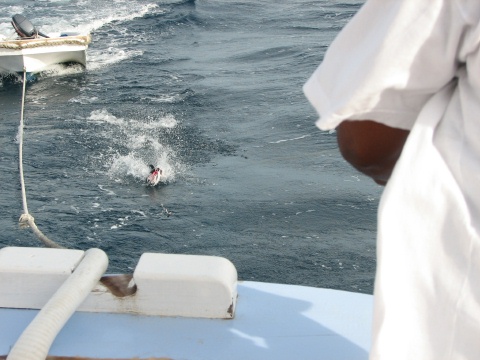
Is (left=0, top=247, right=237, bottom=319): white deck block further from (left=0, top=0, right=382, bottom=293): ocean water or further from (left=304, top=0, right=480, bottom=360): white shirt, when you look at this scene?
(left=0, top=0, right=382, bottom=293): ocean water

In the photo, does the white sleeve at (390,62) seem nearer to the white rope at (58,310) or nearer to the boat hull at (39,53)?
the white rope at (58,310)

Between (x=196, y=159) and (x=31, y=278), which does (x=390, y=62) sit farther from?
(x=196, y=159)

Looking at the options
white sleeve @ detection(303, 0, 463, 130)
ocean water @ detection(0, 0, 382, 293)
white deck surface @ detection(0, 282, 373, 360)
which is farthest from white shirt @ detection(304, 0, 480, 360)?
ocean water @ detection(0, 0, 382, 293)

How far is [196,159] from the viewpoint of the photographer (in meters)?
8.90

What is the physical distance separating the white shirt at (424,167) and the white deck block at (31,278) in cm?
165

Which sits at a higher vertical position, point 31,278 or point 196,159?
point 31,278

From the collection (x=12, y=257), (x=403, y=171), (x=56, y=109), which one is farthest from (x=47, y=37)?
(x=403, y=171)

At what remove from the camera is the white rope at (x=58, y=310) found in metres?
2.02

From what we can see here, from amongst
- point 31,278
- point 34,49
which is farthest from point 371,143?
point 34,49

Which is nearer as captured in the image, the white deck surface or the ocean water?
the white deck surface

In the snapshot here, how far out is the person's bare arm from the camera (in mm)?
1080

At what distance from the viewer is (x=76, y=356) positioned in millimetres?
2201

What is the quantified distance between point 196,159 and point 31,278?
6478mm

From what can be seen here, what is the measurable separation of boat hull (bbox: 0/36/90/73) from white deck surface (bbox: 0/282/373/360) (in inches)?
411
